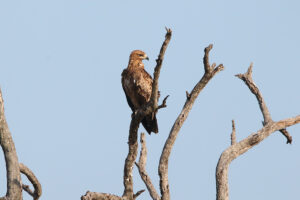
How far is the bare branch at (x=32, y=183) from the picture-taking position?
296 inches

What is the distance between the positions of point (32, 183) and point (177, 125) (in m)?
2.19

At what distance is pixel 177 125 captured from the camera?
698cm

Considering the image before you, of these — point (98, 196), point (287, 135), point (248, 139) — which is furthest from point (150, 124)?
point (98, 196)

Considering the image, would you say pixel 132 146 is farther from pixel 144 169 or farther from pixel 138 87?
pixel 138 87

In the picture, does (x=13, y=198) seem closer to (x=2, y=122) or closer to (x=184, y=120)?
(x=2, y=122)

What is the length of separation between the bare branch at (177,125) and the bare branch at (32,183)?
170 centimetres

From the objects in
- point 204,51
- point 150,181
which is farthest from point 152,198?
point 204,51

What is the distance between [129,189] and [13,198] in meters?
1.39

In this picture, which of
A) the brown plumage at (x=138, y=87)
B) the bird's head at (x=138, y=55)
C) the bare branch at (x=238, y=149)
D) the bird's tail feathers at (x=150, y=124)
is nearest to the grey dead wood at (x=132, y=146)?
the bare branch at (x=238, y=149)

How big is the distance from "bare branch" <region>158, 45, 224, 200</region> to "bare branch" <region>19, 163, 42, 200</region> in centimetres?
170

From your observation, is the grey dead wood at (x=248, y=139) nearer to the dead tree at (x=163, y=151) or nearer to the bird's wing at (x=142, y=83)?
the dead tree at (x=163, y=151)

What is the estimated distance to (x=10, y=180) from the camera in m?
6.89

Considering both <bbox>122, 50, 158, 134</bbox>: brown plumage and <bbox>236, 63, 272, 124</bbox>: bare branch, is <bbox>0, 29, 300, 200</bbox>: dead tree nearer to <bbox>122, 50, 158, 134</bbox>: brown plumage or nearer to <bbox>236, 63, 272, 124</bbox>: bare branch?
<bbox>236, 63, 272, 124</bbox>: bare branch

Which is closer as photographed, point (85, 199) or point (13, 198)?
point (85, 199)
